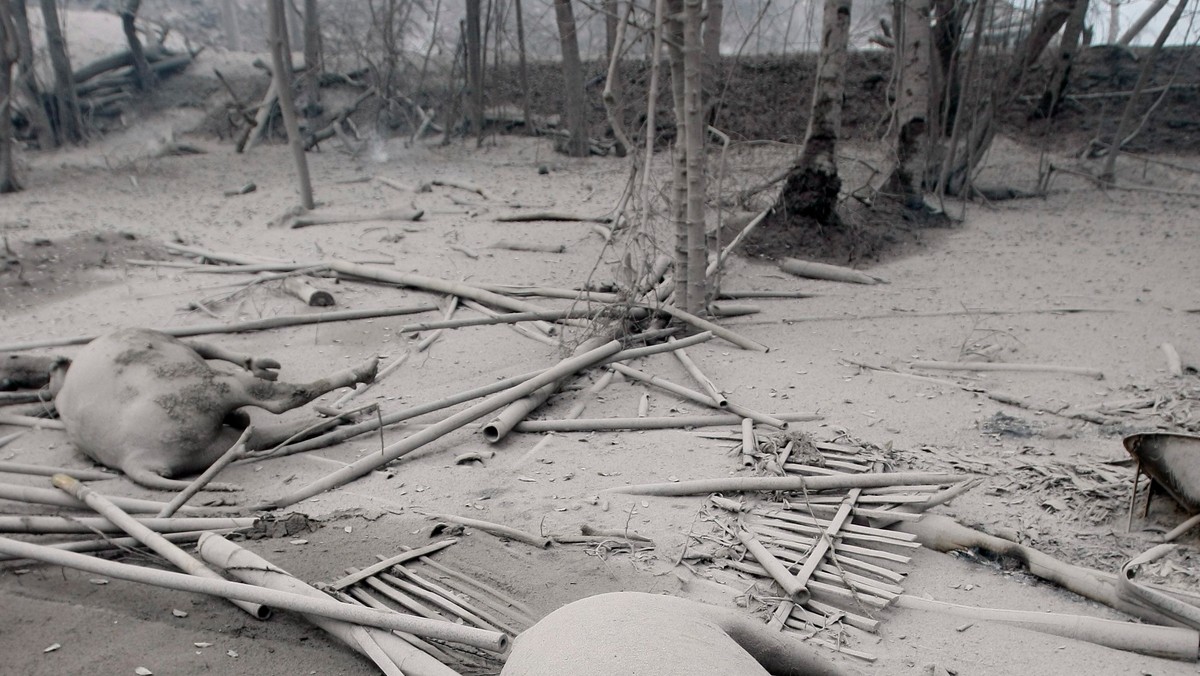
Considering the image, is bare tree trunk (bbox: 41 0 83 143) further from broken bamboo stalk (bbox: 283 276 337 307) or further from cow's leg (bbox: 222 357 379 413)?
cow's leg (bbox: 222 357 379 413)

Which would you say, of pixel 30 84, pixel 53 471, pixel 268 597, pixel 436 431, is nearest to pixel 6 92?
pixel 30 84

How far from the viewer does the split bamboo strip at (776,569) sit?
2.90m

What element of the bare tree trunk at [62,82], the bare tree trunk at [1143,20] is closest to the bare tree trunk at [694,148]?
the bare tree trunk at [1143,20]

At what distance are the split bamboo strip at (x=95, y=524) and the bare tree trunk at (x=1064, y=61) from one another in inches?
418

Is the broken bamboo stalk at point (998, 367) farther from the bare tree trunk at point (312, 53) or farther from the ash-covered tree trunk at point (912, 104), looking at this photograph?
the bare tree trunk at point (312, 53)

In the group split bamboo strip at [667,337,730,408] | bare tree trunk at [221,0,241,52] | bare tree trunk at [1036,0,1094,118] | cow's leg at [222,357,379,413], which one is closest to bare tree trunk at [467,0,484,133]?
bare tree trunk at [1036,0,1094,118]

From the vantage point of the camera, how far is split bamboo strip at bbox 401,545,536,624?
285 centimetres

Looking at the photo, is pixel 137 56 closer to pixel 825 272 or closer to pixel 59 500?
pixel 825 272

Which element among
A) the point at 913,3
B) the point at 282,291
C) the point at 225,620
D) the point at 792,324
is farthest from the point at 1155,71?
the point at 225,620

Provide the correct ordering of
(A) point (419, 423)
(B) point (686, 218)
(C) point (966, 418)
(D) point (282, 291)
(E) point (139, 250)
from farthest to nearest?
(E) point (139, 250) < (D) point (282, 291) < (B) point (686, 218) < (A) point (419, 423) < (C) point (966, 418)

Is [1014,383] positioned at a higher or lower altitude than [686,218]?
lower

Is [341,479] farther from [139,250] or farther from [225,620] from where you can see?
[139,250]

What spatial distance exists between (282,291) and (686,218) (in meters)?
3.43

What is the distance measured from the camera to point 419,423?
462cm
